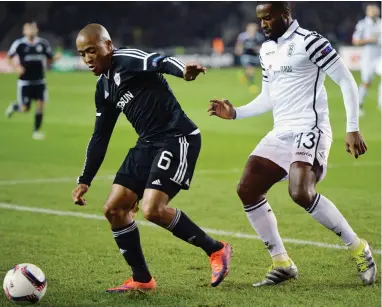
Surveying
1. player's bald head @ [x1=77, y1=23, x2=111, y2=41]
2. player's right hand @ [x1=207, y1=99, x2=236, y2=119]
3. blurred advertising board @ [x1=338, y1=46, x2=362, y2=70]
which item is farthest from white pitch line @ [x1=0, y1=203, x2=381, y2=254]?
blurred advertising board @ [x1=338, y1=46, x2=362, y2=70]

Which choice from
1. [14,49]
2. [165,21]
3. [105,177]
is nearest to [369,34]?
[14,49]

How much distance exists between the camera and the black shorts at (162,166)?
609cm

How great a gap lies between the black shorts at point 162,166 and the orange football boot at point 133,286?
611 mm

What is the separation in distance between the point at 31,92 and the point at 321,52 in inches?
502

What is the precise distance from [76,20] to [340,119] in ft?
90.0

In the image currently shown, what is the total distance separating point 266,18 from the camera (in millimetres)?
6363

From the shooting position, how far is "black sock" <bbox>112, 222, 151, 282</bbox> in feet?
20.4

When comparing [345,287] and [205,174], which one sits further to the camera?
[205,174]

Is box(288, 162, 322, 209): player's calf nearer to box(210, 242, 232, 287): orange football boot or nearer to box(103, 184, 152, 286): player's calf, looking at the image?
box(210, 242, 232, 287): orange football boot

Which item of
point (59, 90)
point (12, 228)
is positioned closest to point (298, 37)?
point (12, 228)

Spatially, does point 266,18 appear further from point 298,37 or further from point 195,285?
point 195,285

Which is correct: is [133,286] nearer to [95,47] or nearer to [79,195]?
[79,195]

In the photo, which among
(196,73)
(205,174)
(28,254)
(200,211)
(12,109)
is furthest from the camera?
(12,109)

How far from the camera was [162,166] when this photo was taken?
609 centimetres
